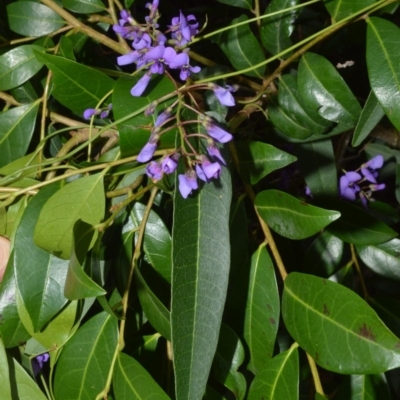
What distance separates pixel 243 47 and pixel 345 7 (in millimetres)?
146

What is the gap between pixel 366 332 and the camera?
24.1 inches

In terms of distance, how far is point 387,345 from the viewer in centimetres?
59

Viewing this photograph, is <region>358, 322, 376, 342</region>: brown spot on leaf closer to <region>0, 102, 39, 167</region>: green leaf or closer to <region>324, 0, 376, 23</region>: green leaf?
<region>324, 0, 376, 23</region>: green leaf

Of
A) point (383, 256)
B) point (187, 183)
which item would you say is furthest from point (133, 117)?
point (383, 256)

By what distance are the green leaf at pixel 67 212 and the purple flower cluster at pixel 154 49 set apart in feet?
0.39

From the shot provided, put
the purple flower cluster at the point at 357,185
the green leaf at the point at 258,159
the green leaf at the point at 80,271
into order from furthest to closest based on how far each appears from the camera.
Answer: the purple flower cluster at the point at 357,185
the green leaf at the point at 258,159
the green leaf at the point at 80,271

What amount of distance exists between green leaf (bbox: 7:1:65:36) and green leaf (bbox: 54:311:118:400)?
45cm

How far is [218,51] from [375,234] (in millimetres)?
472

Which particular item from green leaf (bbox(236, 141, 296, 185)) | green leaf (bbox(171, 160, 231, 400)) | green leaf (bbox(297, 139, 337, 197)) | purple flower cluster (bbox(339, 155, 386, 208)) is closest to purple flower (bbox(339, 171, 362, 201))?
purple flower cluster (bbox(339, 155, 386, 208))

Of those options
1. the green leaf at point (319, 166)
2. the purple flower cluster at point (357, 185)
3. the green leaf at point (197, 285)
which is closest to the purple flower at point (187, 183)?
the green leaf at point (197, 285)

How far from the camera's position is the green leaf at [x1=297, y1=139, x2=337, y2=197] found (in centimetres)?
89

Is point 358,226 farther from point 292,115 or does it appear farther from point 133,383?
point 133,383

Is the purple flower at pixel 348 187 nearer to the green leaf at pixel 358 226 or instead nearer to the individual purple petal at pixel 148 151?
the green leaf at pixel 358 226

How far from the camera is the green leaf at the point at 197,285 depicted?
0.57 m
